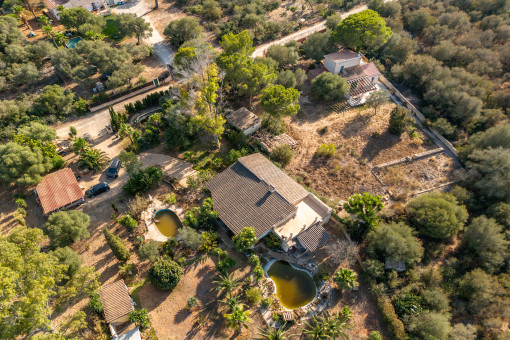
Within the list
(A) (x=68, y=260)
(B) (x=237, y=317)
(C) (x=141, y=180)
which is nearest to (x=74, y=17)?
(C) (x=141, y=180)

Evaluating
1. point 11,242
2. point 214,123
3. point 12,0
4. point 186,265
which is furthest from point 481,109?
point 12,0

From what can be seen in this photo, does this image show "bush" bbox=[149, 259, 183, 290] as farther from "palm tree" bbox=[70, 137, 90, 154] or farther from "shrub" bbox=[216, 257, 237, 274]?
"palm tree" bbox=[70, 137, 90, 154]

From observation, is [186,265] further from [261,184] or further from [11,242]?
[11,242]

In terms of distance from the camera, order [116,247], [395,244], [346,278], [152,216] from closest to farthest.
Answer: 1. [346,278]
2. [116,247]
3. [395,244]
4. [152,216]

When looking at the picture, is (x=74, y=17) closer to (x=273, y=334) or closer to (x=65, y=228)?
(x=65, y=228)

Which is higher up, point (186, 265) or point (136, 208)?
point (136, 208)

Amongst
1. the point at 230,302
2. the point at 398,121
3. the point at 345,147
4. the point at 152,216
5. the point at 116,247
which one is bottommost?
the point at 230,302

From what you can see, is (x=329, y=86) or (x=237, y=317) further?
(x=329, y=86)
